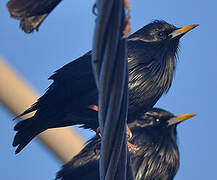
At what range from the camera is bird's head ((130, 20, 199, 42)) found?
452 centimetres

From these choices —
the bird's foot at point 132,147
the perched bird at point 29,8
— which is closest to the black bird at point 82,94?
the bird's foot at point 132,147

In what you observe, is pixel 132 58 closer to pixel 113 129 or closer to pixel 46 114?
pixel 46 114

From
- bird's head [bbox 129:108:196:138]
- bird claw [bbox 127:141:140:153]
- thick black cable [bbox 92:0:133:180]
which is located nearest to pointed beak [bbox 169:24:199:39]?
bird's head [bbox 129:108:196:138]

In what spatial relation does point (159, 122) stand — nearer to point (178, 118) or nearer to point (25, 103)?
point (178, 118)

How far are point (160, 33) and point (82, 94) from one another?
95 cm

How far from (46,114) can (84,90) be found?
336 mm

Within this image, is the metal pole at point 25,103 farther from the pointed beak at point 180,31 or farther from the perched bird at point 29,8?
the perched bird at point 29,8

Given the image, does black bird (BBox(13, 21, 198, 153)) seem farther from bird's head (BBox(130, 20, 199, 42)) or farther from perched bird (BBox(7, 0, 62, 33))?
perched bird (BBox(7, 0, 62, 33))

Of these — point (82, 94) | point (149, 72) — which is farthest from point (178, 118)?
point (82, 94)

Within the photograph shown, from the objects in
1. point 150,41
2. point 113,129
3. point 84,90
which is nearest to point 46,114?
point 84,90

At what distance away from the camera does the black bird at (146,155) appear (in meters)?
4.20

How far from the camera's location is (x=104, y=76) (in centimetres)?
161

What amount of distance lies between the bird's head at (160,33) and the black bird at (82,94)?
0.88 ft

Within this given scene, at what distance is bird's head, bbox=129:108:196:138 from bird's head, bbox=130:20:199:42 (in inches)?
24.0
